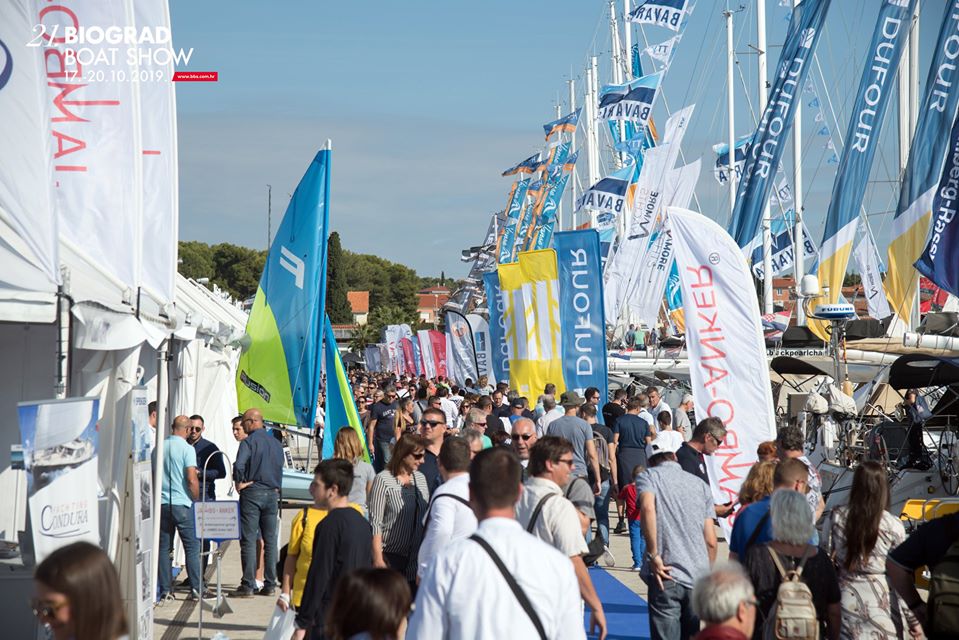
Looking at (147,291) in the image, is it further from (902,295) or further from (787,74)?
(787,74)

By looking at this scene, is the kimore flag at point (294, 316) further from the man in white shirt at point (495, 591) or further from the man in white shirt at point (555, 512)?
the man in white shirt at point (495, 591)

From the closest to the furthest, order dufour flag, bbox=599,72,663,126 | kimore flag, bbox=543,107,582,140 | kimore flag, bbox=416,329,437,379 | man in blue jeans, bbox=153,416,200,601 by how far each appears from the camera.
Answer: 1. man in blue jeans, bbox=153,416,200,601
2. dufour flag, bbox=599,72,663,126
3. kimore flag, bbox=416,329,437,379
4. kimore flag, bbox=543,107,582,140

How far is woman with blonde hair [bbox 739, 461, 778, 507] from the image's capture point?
690cm

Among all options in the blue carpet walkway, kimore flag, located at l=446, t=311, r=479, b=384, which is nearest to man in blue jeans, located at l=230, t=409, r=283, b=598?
the blue carpet walkway

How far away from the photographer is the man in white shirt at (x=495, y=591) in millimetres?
3939

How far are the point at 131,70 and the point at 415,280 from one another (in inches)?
5276

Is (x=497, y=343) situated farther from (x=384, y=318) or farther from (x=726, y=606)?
(x=384, y=318)

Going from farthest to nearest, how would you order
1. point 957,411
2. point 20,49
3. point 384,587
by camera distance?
point 957,411
point 20,49
point 384,587

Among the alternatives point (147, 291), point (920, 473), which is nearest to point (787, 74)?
point (920, 473)

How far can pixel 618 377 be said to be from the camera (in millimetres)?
31641

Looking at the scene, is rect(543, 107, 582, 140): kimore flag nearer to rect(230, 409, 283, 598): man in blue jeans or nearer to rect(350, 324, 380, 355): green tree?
rect(230, 409, 283, 598): man in blue jeans

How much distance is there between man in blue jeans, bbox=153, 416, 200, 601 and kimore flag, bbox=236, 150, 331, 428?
4.67 ft

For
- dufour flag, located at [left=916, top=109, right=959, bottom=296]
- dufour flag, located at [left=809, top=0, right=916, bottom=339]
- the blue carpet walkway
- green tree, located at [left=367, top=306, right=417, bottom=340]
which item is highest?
green tree, located at [left=367, top=306, right=417, bottom=340]

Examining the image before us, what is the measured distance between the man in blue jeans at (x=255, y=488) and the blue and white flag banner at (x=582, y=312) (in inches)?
251
